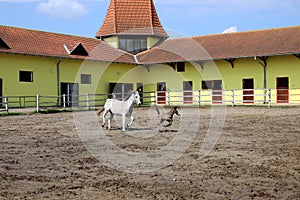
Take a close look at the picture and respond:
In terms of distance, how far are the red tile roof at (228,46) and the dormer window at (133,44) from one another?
1.11m

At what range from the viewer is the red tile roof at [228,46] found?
26562mm

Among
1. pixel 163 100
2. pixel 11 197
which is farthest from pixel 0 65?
pixel 11 197

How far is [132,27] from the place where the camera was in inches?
1410

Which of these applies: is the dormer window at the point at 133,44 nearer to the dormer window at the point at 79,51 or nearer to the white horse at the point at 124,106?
the dormer window at the point at 79,51

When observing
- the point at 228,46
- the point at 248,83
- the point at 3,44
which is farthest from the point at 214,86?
the point at 3,44

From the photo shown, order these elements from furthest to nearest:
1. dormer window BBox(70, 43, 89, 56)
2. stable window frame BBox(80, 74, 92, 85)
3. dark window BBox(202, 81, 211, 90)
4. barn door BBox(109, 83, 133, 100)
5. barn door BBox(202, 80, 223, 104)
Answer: barn door BBox(109, 83, 133, 100), dark window BBox(202, 81, 211, 90), stable window frame BBox(80, 74, 92, 85), barn door BBox(202, 80, 223, 104), dormer window BBox(70, 43, 89, 56)

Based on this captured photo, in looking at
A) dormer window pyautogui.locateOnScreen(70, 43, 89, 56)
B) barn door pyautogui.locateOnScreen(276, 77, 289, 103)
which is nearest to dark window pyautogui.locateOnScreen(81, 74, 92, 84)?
dormer window pyautogui.locateOnScreen(70, 43, 89, 56)

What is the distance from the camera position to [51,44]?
28375 mm

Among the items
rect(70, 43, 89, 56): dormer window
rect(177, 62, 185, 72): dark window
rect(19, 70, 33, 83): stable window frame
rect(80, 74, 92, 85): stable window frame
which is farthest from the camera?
rect(177, 62, 185, 72): dark window

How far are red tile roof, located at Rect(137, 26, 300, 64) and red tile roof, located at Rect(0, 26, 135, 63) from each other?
93.7 inches

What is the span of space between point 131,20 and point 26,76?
12.7 meters

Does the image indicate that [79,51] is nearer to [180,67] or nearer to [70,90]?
[70,90]

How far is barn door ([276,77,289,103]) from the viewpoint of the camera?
2638 centimetres

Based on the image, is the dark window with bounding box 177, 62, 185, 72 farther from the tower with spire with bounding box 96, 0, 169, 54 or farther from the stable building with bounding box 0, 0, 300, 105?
the tower with spire with bounding box 96, 0, 169, 54
